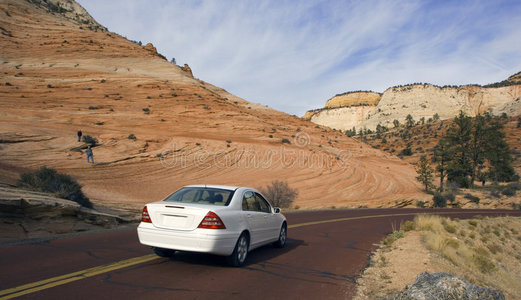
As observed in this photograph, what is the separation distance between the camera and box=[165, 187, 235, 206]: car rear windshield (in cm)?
723

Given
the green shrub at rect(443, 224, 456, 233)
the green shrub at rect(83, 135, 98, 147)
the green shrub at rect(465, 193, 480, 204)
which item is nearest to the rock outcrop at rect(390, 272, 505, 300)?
the green shrub at rect(443, 224, 456, 233)

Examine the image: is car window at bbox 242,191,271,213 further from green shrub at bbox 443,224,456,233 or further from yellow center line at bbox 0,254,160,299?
green shrub at bbox 443,224,456,233

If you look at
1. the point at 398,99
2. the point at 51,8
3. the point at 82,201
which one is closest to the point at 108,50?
the point at 51,8

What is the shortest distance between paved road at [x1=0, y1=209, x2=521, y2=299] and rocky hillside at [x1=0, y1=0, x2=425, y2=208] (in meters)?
12.6

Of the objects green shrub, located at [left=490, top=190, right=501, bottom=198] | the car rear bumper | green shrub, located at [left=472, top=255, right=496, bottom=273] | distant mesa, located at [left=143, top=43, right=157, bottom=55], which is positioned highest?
distant mesa, located at [left=143, top=43, right=157, bottom=55]

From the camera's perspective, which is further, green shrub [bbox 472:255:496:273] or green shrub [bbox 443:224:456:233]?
green shrub [bbox 443:224:456:233]

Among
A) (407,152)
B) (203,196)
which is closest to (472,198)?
(407,152)

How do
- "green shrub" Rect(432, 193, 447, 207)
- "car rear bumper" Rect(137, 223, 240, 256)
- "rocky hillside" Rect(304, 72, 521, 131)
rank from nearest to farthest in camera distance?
"car rear bumper" Rect(137, 223, 240, 256), "green shrub" Rect(432, 193, 447, 207), "rocky hillside" Rect(304, 72, 521, 131)

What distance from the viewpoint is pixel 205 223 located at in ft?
21.0

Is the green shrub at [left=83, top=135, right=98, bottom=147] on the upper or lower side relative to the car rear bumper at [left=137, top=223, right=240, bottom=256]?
upper

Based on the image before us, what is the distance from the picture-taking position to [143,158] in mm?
30812

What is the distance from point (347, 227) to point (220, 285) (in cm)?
1094

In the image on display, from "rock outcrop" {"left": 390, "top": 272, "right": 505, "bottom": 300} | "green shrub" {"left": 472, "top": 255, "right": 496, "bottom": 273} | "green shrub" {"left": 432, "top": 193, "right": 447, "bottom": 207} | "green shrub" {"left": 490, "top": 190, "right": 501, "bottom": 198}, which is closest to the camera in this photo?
"rock outcrop" {"left": 390, "top": 272, "right": 505, "bottom": 300}

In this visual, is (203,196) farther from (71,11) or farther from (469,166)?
(71,11)
